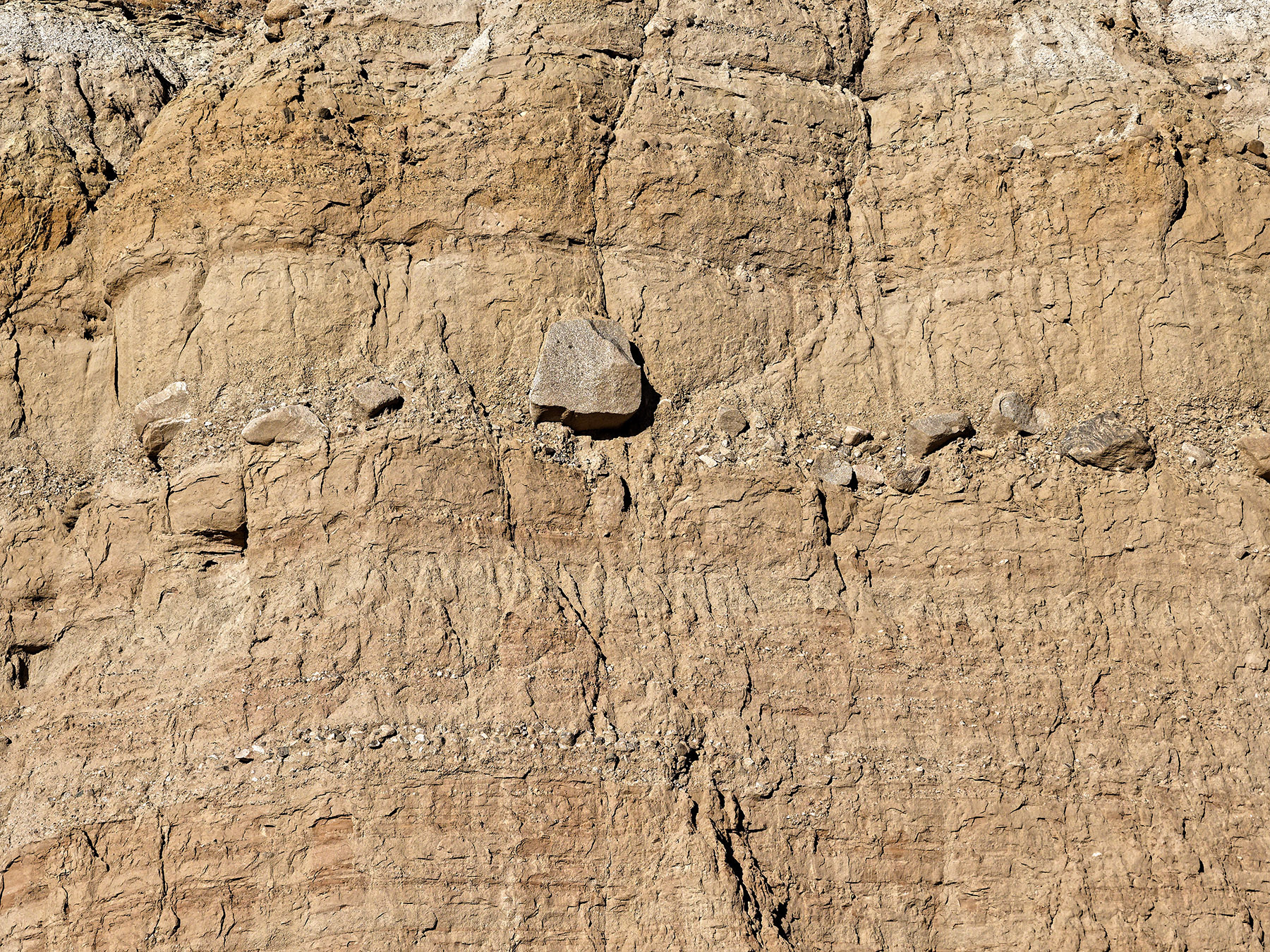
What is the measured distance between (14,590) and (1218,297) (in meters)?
10.2

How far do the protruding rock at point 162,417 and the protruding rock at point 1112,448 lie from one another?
721 cm

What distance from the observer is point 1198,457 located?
12414 millimetres

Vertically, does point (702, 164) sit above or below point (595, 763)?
above

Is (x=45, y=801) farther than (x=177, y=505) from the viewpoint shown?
No

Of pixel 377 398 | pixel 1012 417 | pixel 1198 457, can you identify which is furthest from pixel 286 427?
pixel 1198 457

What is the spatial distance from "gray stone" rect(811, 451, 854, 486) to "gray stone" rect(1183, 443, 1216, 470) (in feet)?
8.83

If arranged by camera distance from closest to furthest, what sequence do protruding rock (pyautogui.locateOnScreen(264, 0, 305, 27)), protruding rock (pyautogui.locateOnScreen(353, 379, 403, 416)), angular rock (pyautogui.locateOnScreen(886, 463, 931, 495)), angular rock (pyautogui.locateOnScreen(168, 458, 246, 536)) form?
angular rock (pyautogui.locateOnScreen(168, 458, 246, 536)) → protruding rock (pyautogui.locateOnScreen(353, 379, 403, 416)) → angular rock (pyautogui.locateOnScreen(886, 463, 931, 495)) → protruding rock (pyautogui.locateOnScreen(264, 0, 305, 27))

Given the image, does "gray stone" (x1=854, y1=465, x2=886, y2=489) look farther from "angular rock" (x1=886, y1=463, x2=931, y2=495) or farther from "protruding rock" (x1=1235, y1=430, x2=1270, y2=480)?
"protruding rock" (x1=1235, y1=430, x2=1270, y2=480)

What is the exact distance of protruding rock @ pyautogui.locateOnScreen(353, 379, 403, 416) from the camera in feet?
39.8

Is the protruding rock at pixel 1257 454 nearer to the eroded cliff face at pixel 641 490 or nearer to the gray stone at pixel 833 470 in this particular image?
the eroded cliff face at pixel 641 490

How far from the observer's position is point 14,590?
1248 cm

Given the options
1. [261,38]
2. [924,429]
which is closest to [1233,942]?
[924,429]

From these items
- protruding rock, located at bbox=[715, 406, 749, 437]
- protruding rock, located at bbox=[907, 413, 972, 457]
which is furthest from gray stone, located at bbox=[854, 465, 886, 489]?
protruding rock, located at bbox=[715, 406, 749, 437]

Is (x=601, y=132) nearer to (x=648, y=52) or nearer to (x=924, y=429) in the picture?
(x=648, y=52)
